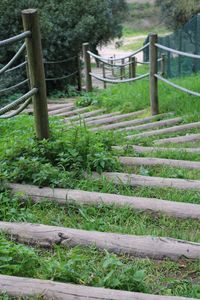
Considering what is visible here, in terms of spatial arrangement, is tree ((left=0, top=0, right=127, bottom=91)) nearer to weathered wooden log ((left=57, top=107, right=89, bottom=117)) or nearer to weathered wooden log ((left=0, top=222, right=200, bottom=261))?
weathered wooden log ((left=57, top=107, right=89, bottom=117))

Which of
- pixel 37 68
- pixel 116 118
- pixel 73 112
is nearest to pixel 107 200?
pixel 37 68

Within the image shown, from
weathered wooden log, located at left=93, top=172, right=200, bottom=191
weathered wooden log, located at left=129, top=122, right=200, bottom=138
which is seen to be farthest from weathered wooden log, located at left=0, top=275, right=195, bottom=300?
weathered wooden log, located at left=129, top=122, right=200, bottom=138

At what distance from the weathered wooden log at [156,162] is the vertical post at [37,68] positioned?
26.2 inches

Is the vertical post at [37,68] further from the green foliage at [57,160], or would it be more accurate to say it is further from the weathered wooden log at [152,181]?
the weathered wooden log at [152,181]

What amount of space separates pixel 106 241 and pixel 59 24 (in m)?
10.3

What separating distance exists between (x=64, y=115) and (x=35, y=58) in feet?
12.1

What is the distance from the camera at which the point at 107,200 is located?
3.01m

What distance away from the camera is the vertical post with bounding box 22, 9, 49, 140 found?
351cm

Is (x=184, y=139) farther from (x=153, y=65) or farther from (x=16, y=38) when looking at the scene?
(x=16, y=38)

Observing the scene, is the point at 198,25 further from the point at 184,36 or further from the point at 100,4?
the point at 100,4

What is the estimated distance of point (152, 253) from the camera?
7.82 ft

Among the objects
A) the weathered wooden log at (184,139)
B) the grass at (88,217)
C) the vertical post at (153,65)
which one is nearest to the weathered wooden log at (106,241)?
the grass at (88,217)

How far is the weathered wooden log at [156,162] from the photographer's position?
12.3 feet

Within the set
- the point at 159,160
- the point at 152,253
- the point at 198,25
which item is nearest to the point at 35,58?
the point at 159,160
